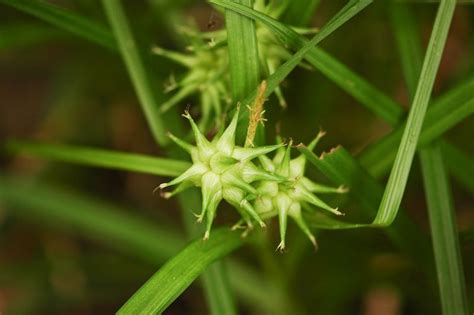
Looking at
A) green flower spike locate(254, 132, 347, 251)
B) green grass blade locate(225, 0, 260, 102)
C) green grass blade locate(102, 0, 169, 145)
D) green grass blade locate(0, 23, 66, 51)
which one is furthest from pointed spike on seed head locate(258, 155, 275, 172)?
green grass blade locate(0, 23, 66, 51)

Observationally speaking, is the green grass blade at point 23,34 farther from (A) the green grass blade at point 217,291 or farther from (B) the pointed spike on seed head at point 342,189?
(B) the pointed spike on seed head at point 342,189

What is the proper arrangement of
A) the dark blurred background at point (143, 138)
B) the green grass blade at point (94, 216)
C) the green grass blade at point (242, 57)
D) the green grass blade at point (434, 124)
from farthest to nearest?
A: 1. the green grass blade at point (94, 216)
2. the dark blurred background at point (143, 138)
3. the green grass blade at point (434, 124)
4. the green grass blade at point (242, 57)

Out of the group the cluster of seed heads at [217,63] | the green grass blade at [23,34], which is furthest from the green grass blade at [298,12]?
the green grass blade at [23,34]

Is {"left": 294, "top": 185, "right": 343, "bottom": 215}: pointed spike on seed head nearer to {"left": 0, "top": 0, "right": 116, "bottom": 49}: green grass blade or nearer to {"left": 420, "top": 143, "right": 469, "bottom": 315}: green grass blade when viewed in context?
{"left": 420, "top": 143, "right": 469, "bottom": 315}: green grass blade

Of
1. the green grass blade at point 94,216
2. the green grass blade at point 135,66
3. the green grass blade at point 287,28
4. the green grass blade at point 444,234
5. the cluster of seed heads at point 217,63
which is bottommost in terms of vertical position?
the green grass blade at point 444,234

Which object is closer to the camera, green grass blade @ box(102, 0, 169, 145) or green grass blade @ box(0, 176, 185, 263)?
green grass blade @ box(102, 0, 169, 145)

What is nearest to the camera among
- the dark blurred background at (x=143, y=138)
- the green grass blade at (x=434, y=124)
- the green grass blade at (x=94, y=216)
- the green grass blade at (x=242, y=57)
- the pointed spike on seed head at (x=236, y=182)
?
the pointed spike on seed head at (x=236, y=182)

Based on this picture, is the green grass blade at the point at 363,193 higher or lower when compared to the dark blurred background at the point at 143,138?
lower

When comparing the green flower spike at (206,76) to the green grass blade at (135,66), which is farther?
the green grass blade at (135,66)
